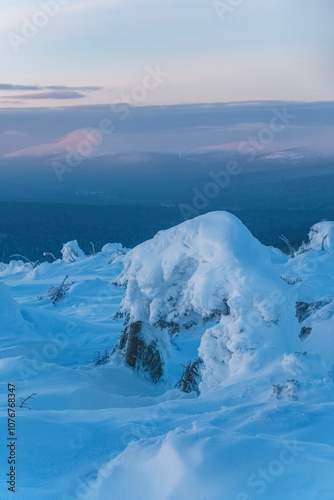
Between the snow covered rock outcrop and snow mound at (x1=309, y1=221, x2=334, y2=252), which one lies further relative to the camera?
snow mound at (x1=309, y1=221, x2=334, y2=252)

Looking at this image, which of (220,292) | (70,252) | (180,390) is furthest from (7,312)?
(70,252)

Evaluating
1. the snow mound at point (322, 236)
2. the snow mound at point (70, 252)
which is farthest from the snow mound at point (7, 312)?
the snow mound at point (70, 252)

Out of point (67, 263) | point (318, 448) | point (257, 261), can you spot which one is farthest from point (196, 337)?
point (67, 263)

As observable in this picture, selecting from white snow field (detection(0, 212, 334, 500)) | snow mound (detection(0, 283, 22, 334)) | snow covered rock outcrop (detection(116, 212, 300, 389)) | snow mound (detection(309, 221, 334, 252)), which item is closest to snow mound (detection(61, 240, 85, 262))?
snow mound (detection(309, 221, 334, 252))

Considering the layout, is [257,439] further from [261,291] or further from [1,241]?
[1,241]

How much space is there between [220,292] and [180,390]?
1775mm

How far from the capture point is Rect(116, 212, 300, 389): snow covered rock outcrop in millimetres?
6586

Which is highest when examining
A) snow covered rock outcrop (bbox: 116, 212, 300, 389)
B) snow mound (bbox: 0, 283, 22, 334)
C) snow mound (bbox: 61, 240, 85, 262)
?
snow covered rock outcrop (bbox: 116, 212, 300, 389)

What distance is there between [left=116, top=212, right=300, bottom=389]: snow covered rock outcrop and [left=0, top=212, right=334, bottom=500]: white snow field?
0.7 inches

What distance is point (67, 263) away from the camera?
21.7m

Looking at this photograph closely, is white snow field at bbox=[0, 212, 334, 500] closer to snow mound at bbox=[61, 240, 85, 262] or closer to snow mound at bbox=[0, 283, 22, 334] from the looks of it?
snow mound at bbox=[0, 283, 22, 334]

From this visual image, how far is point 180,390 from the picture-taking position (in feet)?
25.5

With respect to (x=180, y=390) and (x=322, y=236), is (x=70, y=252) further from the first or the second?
(x=180, y=390)

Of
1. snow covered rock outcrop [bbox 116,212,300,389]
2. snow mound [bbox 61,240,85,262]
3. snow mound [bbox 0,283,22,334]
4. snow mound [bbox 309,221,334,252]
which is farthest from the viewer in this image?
snow mound [bbox 61,240,85,262]
